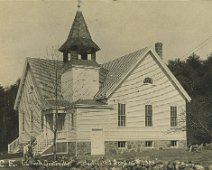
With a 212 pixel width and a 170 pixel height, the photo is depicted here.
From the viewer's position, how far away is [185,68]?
46.2 metres

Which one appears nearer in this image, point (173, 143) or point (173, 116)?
point (173, 116)

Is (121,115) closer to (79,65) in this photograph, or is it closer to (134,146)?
(134,146)

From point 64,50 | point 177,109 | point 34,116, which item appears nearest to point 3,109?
point 34,116

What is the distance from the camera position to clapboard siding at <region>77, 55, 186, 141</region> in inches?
976

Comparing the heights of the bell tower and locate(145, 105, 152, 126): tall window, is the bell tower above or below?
above

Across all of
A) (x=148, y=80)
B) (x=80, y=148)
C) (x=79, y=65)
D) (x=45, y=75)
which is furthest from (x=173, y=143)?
(x=45, y=75)

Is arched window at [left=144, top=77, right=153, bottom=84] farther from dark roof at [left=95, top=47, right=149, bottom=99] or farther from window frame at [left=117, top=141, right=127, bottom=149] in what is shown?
window frame at [left=117, top=141, right=127, bottom=149]

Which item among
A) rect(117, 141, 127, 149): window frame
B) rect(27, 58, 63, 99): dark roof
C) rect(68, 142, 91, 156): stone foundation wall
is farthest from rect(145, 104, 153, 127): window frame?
rect(27, 58, 63, 99): dark roof

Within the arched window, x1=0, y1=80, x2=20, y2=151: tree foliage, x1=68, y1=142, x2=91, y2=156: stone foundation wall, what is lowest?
x1=68, y1=142, x2=91, y2=156: stone foundation wall

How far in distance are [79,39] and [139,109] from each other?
4.93 meters

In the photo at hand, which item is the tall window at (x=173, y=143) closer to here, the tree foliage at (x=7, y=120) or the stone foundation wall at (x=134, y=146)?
the stone foundation wall at (x=134, y=146)

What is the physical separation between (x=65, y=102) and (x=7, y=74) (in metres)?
4.10

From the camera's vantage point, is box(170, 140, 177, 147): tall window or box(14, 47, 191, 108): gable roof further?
box(170, 140, 177, 147): tall window

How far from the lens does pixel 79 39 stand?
2659 centimetres
